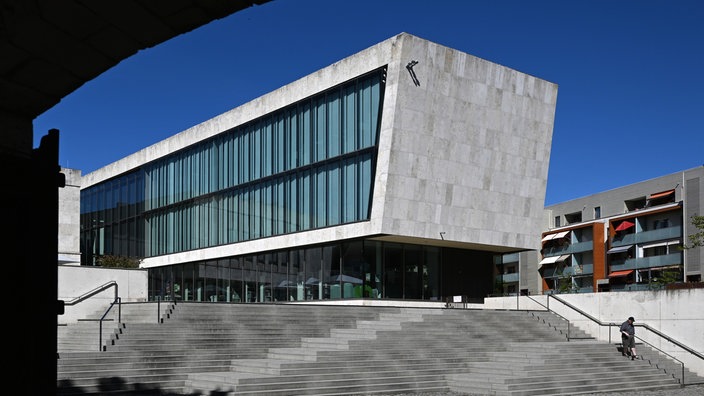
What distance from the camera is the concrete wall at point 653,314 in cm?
2353

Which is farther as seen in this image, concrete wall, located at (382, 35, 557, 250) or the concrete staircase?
concrete wall, located at (382, 35, 557, 250)

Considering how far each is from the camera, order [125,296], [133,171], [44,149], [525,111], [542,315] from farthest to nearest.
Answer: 1. [133,171]
2. [525,111]
3. [542,315]
4. [125,296]
5. [44,149]

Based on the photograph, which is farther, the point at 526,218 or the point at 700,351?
the point at 526,218

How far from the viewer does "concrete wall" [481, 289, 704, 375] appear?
23.5 metres

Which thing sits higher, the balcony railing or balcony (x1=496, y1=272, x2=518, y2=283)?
the balcony railing

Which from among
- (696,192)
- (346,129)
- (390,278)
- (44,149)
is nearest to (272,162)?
(346,129)

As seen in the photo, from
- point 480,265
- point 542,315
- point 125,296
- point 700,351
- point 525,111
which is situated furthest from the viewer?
point 480,265

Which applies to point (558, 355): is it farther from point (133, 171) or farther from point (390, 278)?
point (133, 171)

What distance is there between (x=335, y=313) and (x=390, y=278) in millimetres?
10190

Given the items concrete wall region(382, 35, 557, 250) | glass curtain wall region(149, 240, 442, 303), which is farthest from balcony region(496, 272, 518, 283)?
glass curtain wall region(149, 240, 442, 303)

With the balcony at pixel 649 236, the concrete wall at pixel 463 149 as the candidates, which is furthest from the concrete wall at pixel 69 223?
the balcony at pixel 649 236

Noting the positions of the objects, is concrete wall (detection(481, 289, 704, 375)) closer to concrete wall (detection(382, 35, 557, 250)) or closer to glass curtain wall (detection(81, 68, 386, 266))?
concrete wall (detection(382, 35, 557, 250))

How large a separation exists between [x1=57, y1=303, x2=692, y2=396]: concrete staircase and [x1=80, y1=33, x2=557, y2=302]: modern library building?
8595 millimetres

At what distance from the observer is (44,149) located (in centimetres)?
415
